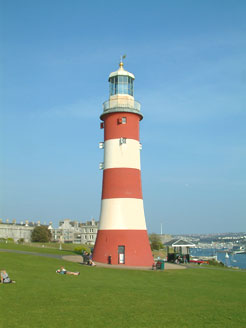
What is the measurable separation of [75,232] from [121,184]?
4535 inches

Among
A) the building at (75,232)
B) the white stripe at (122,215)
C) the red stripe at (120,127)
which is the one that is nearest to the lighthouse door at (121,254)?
the white stripe at (122,215)

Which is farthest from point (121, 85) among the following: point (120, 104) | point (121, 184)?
point (121, 184)

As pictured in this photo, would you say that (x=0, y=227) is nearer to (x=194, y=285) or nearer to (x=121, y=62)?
(x=121, y=62)

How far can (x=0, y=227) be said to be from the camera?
8644 cm

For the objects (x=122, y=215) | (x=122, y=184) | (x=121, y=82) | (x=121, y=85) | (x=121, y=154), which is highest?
(x=121, y=82)

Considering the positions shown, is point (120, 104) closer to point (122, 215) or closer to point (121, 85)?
point (121, 85)

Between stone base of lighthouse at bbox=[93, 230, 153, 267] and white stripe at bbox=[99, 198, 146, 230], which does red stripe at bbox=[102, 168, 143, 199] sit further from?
stone base of lighthouse at bbox=[93, 230, 153, 267]

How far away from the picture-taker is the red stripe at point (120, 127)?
31828 millimetres

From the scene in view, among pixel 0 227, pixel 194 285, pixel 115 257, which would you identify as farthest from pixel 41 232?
pixel 194 285

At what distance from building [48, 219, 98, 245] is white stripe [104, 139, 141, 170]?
102005 mm

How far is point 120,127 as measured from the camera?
1254 inches

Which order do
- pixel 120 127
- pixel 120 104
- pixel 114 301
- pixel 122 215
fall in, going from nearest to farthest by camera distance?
pixel 114 301 → pixel 122 215 → pixel 120 127 → pixel 120 104

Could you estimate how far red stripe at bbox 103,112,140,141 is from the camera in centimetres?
3183

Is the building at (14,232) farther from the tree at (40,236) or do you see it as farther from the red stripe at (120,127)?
the red stripe at (120,127)
